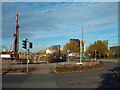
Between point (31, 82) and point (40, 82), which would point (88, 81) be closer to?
point (40, 82)

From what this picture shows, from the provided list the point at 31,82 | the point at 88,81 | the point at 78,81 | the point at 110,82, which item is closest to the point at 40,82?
the point at 31,82

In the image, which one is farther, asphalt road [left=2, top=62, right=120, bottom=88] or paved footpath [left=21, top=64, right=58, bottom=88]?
asphalt road [left=2, top=62, right=120, bottom=88]

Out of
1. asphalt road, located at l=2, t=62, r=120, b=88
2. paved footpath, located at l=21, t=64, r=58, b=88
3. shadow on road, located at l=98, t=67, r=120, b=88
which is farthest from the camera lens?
asphalt road, located at l=2, t=62, r=120, b=88

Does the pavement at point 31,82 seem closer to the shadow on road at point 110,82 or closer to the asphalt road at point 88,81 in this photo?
the asphalt road at point 88,81

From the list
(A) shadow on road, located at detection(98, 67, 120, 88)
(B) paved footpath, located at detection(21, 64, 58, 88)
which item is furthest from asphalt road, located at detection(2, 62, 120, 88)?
(B) paved footpath, located at detection(21, 64, 58, 88)

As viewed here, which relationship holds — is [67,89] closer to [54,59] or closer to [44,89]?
[44,89]

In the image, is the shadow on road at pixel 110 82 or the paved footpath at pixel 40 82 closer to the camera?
the shadow on road at pixel 110 82

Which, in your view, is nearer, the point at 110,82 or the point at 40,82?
the point at 110,82

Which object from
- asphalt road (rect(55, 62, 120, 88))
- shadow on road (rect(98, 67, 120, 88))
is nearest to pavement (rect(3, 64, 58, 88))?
asphalt road (rect(55, 62, 120, 88))

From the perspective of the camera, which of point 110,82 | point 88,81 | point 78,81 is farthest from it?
point 78,81

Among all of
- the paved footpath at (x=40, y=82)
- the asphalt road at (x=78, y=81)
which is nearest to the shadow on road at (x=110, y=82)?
the asphalt road at (x=78, y=81)

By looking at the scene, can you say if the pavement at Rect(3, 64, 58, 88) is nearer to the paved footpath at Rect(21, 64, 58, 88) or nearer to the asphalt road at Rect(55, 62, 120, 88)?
the paved footpath at Rect(21, 64, 58, 88)

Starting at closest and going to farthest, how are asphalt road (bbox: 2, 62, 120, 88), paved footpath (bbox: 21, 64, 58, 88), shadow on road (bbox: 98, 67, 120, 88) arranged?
shadow on road (bbox: 98, 67, 120, 88) < paved footpath (bbox: 21, 64, 58, 88) < asphalt road (bbox: 2, 62, 120, 88)

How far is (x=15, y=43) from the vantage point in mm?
44219
